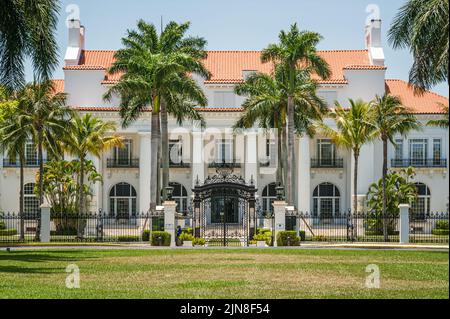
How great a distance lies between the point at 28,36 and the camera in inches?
1115

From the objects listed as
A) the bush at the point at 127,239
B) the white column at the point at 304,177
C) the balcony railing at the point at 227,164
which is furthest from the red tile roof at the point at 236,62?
the bush at the point at 127,239

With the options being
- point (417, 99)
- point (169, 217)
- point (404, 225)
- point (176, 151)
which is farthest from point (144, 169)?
point (404, 225)

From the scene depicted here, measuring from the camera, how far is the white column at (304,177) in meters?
61.0

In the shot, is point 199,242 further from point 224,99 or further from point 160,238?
point 224,99

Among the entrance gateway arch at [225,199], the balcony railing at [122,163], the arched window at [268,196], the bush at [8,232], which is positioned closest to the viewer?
the entrance gateway arch at [225,199]

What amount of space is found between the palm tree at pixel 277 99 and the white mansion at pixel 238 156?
1034 cm

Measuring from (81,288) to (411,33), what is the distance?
650 inches

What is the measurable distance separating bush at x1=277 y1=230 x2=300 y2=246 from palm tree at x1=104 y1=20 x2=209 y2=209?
9730mm

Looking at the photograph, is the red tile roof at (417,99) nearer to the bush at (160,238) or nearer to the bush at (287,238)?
the bush at (287,238)

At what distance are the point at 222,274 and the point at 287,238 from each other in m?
16.6

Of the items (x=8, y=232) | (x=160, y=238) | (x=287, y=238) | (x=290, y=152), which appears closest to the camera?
(x=287, y=238)

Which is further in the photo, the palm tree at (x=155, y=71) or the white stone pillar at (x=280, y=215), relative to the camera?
the palm tree at (x=155, y=71)

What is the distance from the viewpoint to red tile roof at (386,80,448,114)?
63.8m

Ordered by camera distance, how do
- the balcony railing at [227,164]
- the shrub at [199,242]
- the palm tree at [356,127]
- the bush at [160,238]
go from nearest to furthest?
the bush at [160,238], the shrub at [199,242], the palm tree at [356,127], the balcony railing at [227,164]
